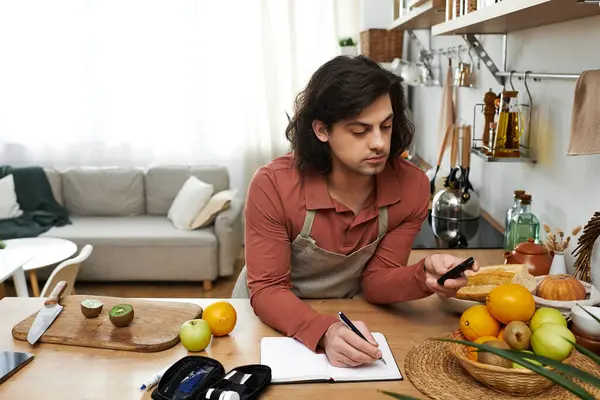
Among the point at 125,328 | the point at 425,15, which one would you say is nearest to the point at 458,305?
the point at 125,328

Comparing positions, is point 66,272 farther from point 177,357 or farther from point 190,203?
point 177,357

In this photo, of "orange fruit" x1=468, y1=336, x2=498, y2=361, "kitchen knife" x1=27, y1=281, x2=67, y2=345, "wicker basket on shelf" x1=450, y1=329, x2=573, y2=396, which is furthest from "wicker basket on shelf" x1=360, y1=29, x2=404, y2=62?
"wicker basket on shelf" x1=450, y1=329, x2=573, y2=396

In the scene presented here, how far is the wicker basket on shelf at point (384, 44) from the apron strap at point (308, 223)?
2.85m

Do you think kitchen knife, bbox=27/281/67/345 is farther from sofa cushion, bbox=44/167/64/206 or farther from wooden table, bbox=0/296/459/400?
sofa cushion, bbox=44/167/64/206

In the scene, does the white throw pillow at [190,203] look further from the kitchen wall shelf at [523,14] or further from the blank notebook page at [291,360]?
the blank notebook page at [291,360]

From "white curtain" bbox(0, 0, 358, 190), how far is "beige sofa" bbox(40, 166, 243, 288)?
40cm

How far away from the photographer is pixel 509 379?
45.1 inches

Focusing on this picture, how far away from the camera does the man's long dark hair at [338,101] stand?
1.52m

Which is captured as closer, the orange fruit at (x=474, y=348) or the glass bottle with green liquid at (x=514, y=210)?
the orange fruit at (x=474, y=348)

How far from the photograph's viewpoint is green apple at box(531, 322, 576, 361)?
3.86 feet

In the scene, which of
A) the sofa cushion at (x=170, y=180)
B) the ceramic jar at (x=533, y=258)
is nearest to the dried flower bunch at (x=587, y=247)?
the ceramic jar at (x=533, y=258)

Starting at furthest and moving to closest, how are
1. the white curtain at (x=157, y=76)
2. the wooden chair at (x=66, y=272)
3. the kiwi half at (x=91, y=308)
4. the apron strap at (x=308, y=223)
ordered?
the white curtain at (x=157, y=76)
the wooden chair at (x=66, y=272)
the apron strap at (x=308, y=223)
the kiwi half at (x=91, y=308)

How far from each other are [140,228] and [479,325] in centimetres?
342

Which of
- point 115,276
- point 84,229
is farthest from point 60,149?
point 115,276
